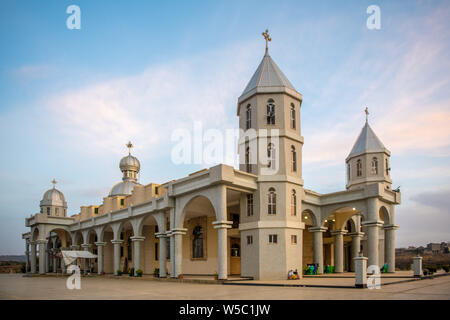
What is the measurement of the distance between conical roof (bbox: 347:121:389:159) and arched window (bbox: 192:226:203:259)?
55.1ft

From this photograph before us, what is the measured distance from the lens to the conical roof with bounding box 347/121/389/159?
37.8 m

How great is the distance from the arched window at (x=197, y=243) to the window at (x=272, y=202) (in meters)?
10.3

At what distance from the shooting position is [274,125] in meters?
27.1

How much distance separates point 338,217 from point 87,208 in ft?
99.9

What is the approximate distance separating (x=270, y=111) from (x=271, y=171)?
13.7 feet

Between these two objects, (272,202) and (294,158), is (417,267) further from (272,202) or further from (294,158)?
(294,158)

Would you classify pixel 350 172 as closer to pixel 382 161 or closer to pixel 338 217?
pixel 382 161

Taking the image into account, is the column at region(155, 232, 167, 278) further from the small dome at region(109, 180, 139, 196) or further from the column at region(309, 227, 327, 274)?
the small dome at region(109, 180, 139, 196)

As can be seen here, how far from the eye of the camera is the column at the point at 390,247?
31.0 m

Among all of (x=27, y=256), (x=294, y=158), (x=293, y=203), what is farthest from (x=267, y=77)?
(x=27, y=256)

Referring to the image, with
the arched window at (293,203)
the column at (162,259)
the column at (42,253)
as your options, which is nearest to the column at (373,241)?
the arched window at (293,203)

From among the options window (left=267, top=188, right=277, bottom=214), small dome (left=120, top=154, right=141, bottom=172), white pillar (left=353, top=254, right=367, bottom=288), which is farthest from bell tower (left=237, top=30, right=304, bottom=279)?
small dome (left=120, top=154, right=141, bottom=172)
